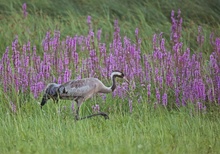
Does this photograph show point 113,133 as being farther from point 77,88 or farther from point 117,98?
point 117,98

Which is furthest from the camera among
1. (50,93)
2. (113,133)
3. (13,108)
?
(13,108)

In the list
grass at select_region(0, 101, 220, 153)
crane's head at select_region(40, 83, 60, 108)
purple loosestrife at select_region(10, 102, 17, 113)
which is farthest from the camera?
purple loosestrife at select_region(10, 102, 17, 113)

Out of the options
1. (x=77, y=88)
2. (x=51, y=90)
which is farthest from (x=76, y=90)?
(x=51, y=90)

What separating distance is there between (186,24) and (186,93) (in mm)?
5296

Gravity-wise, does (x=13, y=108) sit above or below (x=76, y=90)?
below

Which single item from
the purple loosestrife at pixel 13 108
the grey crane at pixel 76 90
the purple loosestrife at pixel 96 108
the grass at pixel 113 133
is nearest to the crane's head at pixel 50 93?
the grey crane at pixel 76 90

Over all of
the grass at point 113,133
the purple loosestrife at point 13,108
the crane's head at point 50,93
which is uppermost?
the crane's head at point 50,93

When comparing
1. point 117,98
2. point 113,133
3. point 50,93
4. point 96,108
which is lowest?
point 113,133

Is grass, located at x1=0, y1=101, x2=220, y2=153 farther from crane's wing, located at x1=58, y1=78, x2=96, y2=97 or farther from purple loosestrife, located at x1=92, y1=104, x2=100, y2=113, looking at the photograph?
crane's wing, located at x1=58, y1=78, x2=96, y2=97

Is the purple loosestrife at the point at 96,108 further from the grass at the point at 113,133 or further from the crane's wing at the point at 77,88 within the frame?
the crane's wing at the point at 77,88

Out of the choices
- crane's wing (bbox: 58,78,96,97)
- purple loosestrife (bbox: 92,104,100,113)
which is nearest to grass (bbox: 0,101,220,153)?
purple loosestrife (bbox: 92,104,100,113)

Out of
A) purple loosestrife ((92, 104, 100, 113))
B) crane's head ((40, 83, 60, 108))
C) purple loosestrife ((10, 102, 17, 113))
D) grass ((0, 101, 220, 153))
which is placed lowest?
grass ((0, 101, 220, 153))

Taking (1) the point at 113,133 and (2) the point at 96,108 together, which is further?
(2) the point at 96,108

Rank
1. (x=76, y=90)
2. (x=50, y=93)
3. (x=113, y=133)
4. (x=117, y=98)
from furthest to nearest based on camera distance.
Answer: (x=117, y=98) → (x=50, y=93) → (x=76, y=90) → (x=113, y=133)
